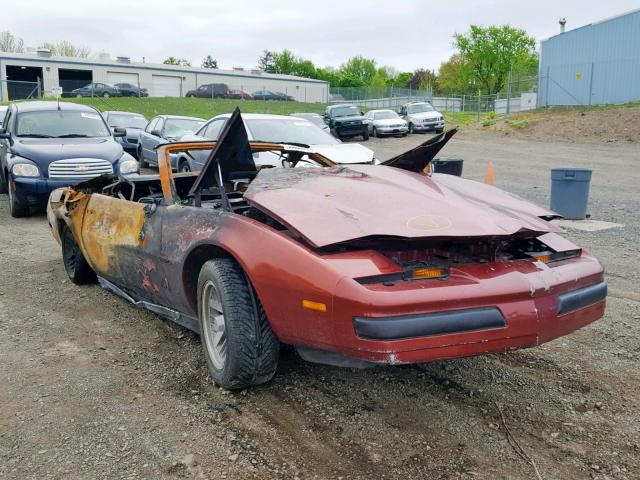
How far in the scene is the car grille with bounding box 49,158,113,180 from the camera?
9.18 meters

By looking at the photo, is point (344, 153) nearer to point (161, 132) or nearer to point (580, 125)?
point (161, 132)

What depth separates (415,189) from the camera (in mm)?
3652


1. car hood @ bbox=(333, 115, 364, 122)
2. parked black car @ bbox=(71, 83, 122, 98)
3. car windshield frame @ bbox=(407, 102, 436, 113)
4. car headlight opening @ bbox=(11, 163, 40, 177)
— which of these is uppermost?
parked black car @ bbox=(71, 83, 122, 98)

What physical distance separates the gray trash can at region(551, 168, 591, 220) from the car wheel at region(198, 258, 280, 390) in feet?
21.8

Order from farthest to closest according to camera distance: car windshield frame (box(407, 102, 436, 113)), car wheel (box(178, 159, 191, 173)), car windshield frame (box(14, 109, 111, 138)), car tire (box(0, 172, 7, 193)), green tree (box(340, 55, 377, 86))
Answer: green tree (box(340, 55, 377, 86)) < car windshield frame (box(407, 102, 436, 113)) < car wheel (box(178, 159, 191, 173)) < car tire (box(0, 172, 7, 193)) < car windshield frame (box(14, 109, 111, 138))

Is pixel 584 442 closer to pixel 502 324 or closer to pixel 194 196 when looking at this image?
pixel 502 324

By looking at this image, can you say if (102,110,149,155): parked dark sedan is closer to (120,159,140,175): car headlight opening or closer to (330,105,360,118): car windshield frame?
(120,159,140,175): car headlight opening

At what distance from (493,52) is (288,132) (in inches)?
2571

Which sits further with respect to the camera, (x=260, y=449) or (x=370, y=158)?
(x=370, y=158)

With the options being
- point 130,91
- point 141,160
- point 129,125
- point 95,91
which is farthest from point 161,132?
point 130,91

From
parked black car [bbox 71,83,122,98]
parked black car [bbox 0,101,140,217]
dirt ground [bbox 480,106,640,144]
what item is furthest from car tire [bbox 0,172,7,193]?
parked black car [bbox 71,83,122,98]

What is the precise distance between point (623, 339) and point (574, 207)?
4.93 m

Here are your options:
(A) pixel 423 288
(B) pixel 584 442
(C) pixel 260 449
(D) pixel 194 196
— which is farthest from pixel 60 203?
(B) pixel 584 442

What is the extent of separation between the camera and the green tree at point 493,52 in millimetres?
69188
